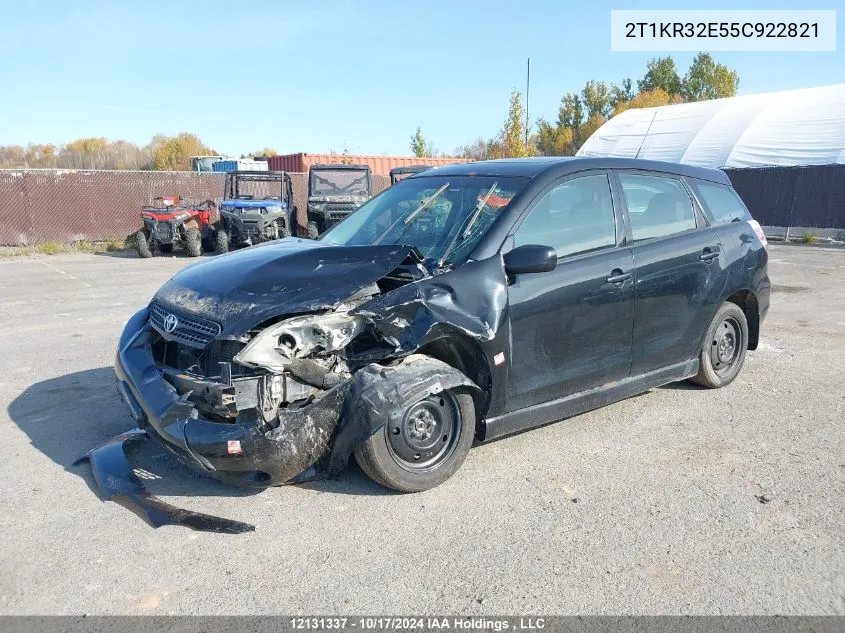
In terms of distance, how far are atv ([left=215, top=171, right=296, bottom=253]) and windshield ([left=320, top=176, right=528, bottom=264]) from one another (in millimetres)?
12157

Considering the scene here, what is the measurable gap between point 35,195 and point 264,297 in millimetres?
18414

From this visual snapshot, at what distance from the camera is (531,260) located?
402 centimetres

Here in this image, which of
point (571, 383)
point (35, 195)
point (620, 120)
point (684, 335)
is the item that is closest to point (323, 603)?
point (571, 383)

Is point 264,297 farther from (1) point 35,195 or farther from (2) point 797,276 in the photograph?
(1) point 35,195

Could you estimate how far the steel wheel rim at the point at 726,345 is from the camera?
5.60 m

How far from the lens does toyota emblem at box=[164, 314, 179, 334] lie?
3.98 m

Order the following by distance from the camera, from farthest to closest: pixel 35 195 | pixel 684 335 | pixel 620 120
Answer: pixel 620 120, pixel 35 195, pixel 684 335

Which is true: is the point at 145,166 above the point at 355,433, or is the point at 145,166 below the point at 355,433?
above

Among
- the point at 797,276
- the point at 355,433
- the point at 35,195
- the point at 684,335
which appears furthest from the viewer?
the point at 35,195

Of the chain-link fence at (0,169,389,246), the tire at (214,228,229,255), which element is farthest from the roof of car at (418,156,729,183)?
the chain-link fence at (0,169,389,246)

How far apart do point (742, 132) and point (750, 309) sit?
25.3 m

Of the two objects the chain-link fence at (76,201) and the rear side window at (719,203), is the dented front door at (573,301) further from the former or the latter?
the chain-link fence at (76,201)

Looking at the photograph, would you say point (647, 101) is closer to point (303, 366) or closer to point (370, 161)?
point (370, 161)

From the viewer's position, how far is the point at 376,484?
13.1 ft
